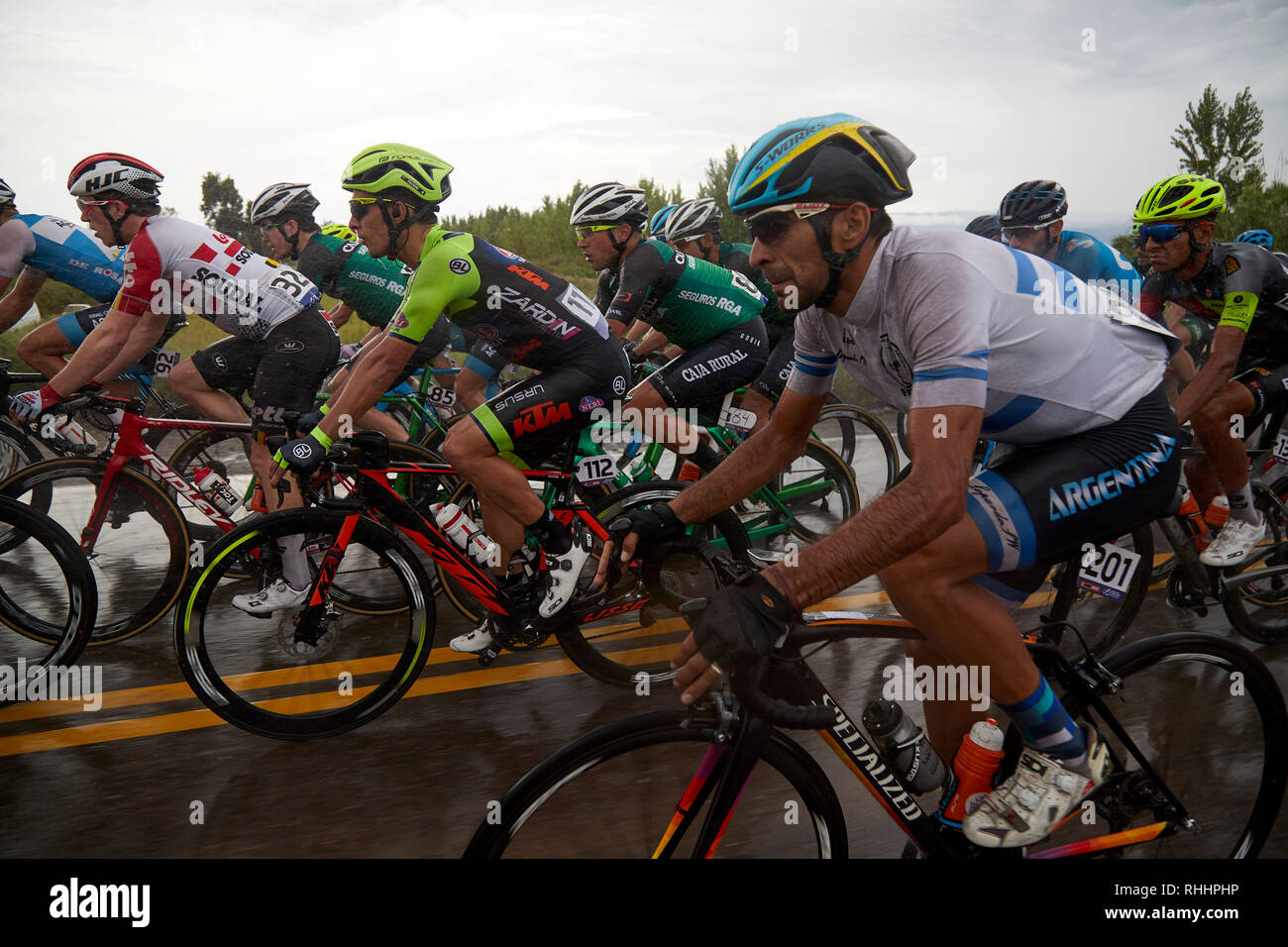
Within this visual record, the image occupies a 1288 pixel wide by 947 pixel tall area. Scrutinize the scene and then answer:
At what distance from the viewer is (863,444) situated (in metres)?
7.32

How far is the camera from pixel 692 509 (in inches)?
94.2

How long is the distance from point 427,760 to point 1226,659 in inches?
106

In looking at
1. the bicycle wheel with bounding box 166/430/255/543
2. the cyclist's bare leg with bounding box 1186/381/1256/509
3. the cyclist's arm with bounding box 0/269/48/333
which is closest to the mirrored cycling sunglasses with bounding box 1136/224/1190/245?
the cyclist's bare leg with bounding box 1186/381/1256/509

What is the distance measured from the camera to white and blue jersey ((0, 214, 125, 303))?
5824 millimetres

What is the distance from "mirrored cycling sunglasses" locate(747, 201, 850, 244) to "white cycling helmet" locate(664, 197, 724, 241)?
499cm

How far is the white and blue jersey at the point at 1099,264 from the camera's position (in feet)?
17.8

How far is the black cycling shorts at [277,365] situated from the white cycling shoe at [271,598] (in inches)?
50.9

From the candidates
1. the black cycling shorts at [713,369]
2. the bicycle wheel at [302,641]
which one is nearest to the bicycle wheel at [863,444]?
the black cycling shorts at [713,369]

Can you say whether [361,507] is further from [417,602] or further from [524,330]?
[524,330]

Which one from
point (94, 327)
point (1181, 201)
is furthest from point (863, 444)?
point (94, 327)

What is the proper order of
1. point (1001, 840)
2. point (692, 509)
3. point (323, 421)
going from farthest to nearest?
point (323, 421)
point (692, 509)
point (1001, 840)
